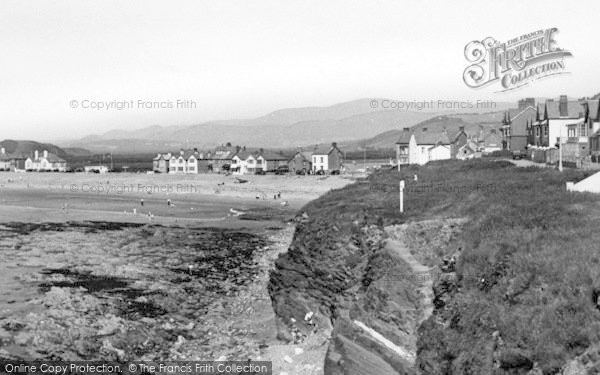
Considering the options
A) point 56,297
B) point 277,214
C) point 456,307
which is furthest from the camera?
point 277,214

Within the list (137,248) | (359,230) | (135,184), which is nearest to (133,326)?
(359,230)

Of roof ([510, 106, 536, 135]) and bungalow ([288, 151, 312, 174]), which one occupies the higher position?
roof ([510, 106, 536, 135])

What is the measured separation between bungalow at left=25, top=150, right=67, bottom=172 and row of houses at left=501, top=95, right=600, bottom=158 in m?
142

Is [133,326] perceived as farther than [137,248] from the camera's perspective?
No

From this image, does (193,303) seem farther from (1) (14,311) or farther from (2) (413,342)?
(2) (413,342)

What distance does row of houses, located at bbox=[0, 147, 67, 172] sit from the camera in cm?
18475

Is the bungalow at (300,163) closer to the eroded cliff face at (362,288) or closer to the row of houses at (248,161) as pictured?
the row of houses at (248,161)

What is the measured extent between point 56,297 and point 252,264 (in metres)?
15.1

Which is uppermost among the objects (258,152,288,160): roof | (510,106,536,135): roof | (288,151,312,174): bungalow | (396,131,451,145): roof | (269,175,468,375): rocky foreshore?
(510,106,536,135): roof

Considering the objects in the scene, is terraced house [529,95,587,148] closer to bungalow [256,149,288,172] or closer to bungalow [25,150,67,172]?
bungalow [256,149,288,172]

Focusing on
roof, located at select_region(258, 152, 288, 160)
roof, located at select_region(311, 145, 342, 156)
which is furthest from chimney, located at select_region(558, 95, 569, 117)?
roof, located at select_region(258, 152, 288, 160)

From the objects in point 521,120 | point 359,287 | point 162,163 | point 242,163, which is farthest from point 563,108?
point 162,163

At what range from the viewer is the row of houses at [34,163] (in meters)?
185

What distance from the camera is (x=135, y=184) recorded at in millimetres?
130625
